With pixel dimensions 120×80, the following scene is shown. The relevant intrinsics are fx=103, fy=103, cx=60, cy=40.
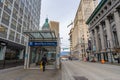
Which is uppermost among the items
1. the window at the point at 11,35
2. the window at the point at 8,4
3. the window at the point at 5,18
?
the window at the point at 8,4

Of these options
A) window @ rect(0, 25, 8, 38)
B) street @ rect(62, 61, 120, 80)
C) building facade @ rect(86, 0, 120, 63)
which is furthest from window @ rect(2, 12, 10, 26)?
building facade @ rect(86, 0, 120, 63)

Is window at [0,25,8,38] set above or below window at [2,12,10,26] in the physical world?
below

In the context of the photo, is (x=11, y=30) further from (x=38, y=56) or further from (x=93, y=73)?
(x=93, y=73)

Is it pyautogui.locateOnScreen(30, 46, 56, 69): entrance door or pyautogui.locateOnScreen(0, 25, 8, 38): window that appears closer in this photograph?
pyautogui.locateOnScreen(30, 46, 56, 69): entrance door

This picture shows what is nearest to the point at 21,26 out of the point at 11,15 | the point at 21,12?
the point at 21,12

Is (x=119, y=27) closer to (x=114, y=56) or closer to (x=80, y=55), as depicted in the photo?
(x=114, y=56)

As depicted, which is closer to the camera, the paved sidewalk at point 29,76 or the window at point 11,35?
the paved sidewalk at point 29,76

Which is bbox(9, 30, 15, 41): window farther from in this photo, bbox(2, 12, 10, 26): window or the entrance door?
the entrance door

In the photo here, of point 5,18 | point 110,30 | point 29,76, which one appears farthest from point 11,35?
point 110,30

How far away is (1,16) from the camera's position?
2331 cm

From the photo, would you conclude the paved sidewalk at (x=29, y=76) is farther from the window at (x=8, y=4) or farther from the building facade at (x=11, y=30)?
the window at (x=8, y=4)

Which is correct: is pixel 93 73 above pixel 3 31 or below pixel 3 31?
below

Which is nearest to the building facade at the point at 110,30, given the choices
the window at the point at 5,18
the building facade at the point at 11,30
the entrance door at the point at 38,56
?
the entrance door at the point at 38,56

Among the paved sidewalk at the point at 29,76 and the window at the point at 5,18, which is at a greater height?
the window at the point at 5,18
